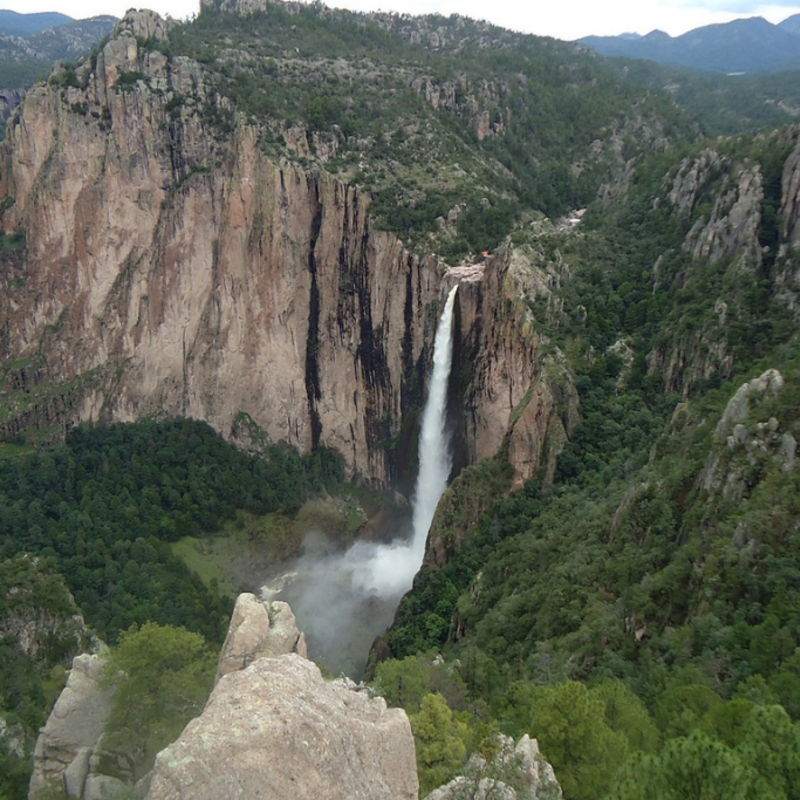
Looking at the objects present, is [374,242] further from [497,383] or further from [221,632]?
[221,632]

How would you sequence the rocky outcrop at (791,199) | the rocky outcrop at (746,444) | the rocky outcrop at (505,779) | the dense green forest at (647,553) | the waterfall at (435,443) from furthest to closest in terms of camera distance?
1. the waterfall at (435,443)
2. the rocky outcrop at (791,199)
3. the rocky outcrop at (746,444)
4. the dense green forest at (647,553)
5. the rocky outcrop at (505,779)

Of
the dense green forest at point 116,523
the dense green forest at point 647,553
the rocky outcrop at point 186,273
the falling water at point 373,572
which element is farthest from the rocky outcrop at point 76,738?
the rocky outcrop at point 186,273

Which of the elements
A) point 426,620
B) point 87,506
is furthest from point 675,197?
point 87,506

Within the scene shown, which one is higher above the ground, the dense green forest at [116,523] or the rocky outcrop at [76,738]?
the rocky outcrop at [76,738]

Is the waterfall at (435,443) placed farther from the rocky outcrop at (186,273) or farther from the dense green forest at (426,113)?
the dense green forest at (426,113)

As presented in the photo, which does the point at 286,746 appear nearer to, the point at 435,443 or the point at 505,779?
the point at 505,779

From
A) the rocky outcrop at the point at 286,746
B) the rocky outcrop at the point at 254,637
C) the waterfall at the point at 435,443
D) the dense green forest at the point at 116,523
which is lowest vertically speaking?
the dense green forest at the point at 116,523
